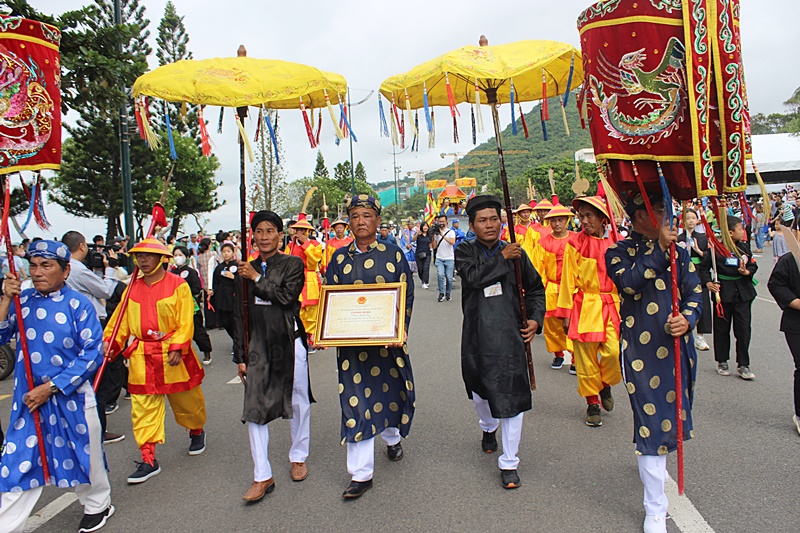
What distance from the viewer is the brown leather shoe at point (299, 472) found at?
388 cm

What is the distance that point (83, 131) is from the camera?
21.0 m

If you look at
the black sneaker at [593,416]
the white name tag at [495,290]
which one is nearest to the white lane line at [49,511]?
the white name tag at [495,290]

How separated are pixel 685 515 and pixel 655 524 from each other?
0.35 metres

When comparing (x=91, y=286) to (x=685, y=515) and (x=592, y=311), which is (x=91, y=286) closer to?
(x=592, y=311)

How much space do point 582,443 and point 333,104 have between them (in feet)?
11.0

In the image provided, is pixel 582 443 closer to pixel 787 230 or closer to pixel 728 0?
pixel 787 230

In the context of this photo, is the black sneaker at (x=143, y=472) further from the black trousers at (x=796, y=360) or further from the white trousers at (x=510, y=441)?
the black trousers at (x=796, y=360)

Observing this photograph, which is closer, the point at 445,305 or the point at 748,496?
the point at 748,496

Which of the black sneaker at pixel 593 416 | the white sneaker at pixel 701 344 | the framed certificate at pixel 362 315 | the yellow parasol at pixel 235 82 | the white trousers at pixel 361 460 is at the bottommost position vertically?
the white sneaker at pixel 701 344

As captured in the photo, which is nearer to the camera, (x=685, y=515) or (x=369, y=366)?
(x=685, y=515)

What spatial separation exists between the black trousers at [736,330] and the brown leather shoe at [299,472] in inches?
182

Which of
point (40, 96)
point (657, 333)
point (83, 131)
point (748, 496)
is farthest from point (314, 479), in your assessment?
point (83, 131)

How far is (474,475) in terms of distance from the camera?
378 centimetres

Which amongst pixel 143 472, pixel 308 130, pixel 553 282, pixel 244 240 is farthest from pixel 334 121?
pixel 553 282
